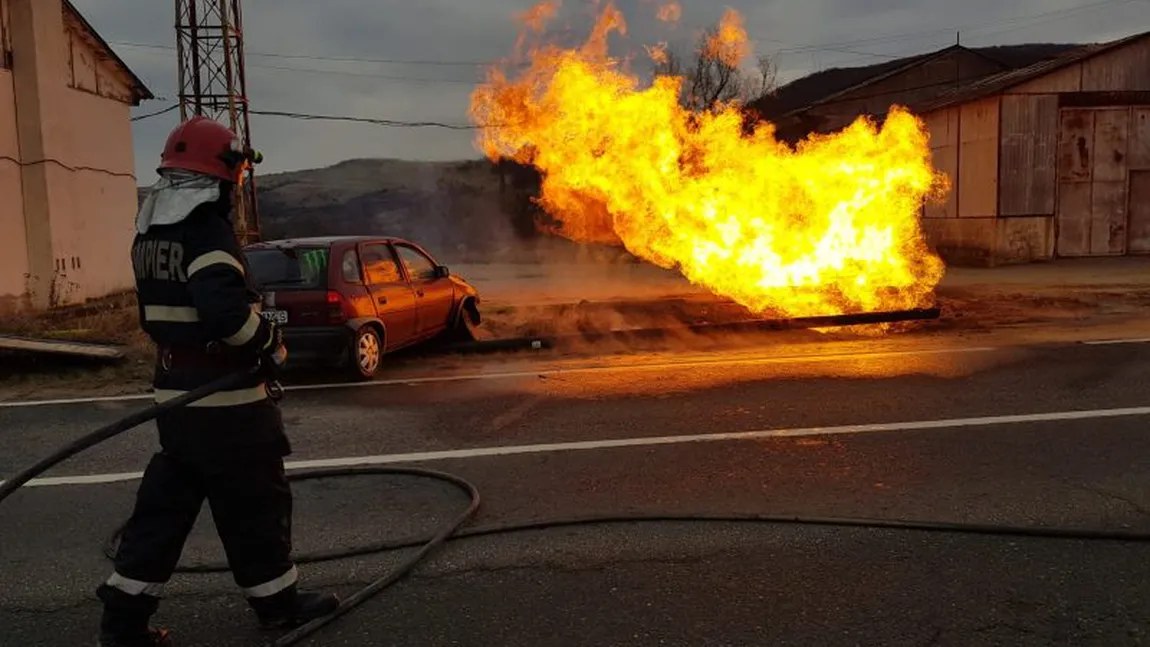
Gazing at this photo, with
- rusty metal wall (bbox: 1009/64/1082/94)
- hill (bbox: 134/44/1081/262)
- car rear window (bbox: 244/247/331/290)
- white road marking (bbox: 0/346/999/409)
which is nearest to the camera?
white road marking (bbox: 0/346/999/409)

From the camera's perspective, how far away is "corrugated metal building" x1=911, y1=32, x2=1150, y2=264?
21.8 meters

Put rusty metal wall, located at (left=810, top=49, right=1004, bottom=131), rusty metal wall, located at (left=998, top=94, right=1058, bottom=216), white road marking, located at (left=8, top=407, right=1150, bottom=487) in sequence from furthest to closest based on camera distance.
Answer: rusty metal wall, located at (left=810, top=49, right=1004, bottom=131) < rusty metal wall, located at (left=998, top=94, right=1058, bottom=216) < white road marking, located at (left=8, top=407, right=1150, bottom=487)

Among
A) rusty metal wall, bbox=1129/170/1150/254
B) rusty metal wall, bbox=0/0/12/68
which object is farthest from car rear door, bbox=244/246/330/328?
rusty metal wall, bbox=1129/170/1150/254

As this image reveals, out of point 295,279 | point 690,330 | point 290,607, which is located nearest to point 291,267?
point 295,279

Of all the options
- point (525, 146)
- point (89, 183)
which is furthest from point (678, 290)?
point (89, 183)

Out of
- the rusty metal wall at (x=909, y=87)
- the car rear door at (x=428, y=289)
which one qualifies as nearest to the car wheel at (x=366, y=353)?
the car rear door at (x=428, y=289)

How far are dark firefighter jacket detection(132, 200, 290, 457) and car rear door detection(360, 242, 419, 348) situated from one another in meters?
5.87

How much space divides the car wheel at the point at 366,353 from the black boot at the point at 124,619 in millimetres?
5565

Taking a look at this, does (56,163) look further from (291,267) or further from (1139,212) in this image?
(1139,212)

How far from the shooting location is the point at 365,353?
Answer: 8.96 meters

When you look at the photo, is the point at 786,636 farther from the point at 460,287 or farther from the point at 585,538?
the point at 460,287

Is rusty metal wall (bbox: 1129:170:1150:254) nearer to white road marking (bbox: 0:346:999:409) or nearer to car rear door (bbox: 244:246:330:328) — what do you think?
white road marking (bbox: 0:346:999:409)

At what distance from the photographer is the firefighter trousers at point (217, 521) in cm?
324

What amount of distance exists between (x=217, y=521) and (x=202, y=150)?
4.82 ft
